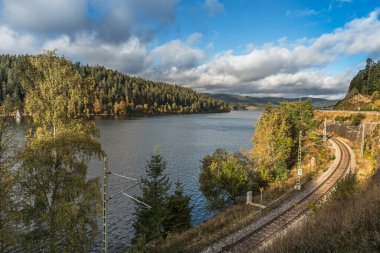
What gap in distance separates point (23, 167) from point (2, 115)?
10.8ft

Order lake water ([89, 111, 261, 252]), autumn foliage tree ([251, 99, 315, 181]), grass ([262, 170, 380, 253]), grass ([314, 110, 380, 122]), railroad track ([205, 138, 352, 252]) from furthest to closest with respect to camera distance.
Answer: grass ([314, 110, 380, 122]) → autumn foliage tree ([251, 99, 315, 181]) → lake water ([89, 111, 261, 252]) → railroad track ([205, 138, 352, 252]) → grass ([262, 170, 380, 253])

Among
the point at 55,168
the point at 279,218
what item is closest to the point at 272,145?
the point at 279,218

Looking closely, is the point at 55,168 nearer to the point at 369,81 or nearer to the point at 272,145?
the point at 272,145

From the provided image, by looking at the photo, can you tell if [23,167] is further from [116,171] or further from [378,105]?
[378,105]

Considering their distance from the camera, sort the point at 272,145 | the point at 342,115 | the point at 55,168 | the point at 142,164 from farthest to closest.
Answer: the point at 342,115 < the point at 142,164 < the point at 272,145 < the point at 55,168

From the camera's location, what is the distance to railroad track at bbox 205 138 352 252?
21891 millimetres

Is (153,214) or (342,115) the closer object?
(153,214)

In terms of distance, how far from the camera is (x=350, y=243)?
11.3 meters

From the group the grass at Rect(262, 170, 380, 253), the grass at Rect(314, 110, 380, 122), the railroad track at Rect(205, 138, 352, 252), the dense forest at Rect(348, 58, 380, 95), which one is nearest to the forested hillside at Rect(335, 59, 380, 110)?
the dense forest at Rect(348, 58, 380, 95)

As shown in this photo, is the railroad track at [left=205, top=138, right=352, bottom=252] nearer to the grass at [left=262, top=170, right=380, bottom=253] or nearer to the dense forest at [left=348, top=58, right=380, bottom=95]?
the grass at [left=262, top=170, right=380, bottom=253]

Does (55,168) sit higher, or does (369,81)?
(369,81)

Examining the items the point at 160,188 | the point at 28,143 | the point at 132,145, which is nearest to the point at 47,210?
the point at 28,143

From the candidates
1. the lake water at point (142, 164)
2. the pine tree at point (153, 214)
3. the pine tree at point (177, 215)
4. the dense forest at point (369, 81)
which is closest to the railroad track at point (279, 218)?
the pine tree at point (177, 215)

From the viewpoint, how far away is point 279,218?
27219mm
